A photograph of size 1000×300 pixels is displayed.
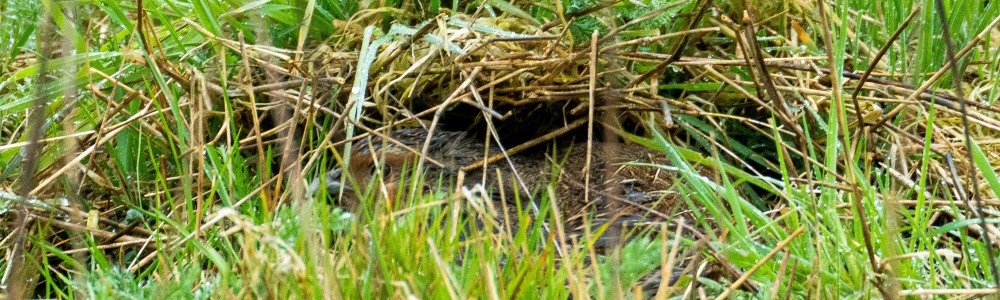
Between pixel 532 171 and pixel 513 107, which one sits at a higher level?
pixel 513 107

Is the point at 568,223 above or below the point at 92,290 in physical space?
below

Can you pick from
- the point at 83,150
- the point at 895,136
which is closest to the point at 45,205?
the point at 83,150

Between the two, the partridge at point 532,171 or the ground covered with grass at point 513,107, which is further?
the partridge at point 532,171

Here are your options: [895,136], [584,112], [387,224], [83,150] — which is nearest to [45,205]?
[83,150]

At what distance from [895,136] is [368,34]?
1283 millimetres

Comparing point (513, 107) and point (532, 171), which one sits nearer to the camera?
point (532, 171)

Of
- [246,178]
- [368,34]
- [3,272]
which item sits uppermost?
[368,34]

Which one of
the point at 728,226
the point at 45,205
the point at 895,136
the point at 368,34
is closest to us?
the point at 728,226

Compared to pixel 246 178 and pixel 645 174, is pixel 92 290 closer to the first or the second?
pixel 246 178

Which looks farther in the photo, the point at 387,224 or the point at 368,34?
the point at 368,34

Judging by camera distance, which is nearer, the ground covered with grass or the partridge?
the ground covered with grass

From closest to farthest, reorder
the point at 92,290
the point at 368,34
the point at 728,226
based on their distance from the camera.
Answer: the point at 92,290 < the point at 728,226 < the point at 368,34

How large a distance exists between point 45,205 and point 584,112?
1.23 meters

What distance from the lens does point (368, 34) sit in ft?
7.64
